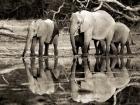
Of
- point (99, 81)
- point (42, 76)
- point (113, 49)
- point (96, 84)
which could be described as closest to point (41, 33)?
point (113, 49)

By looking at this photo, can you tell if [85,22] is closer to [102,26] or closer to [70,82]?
[102,26]

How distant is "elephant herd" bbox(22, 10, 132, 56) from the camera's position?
8.30 meters

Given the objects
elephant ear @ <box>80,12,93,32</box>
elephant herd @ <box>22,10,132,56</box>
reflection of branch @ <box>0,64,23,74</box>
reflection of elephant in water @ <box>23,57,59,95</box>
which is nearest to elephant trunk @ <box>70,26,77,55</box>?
elephant herd @ <box>22,10,132,56</box>

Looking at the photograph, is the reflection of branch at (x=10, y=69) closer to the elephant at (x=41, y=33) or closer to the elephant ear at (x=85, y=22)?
the elephant at (x=41, y=33)

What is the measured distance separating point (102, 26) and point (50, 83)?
346 centimetres

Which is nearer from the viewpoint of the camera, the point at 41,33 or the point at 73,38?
the point at 73,38

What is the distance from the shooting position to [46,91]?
487 cm

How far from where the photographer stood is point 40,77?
5.80 m

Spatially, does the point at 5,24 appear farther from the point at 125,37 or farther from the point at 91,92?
the point at 91,92

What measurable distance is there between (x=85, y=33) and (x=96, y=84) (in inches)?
122

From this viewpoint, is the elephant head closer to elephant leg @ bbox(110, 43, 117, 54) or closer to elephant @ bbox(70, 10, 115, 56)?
elephant @ bbox(70, 10, 115, 56)

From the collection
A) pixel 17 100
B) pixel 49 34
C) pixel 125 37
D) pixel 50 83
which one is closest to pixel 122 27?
pixel 125 37

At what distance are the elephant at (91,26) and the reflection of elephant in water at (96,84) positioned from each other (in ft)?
5.43

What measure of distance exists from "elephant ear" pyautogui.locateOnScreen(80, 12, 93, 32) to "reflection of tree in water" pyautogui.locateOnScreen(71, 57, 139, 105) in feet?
3.11
